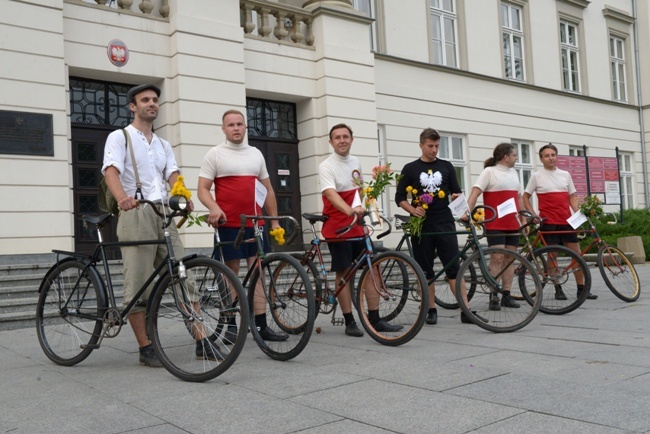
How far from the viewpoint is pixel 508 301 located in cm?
585

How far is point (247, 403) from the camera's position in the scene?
3551mm

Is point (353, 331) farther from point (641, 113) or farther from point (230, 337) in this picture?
point (641, 113)

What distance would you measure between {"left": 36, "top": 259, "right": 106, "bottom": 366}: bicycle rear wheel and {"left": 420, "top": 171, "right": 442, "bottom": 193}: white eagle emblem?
3200 millimetres

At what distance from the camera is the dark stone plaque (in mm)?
9445

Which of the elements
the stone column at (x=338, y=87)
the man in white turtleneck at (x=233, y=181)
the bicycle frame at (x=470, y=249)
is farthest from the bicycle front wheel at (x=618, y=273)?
the stone column at (x=338, y=87)

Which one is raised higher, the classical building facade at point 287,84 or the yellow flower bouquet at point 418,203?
the classical building facade at point 287,84

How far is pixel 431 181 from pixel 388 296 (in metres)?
1.55

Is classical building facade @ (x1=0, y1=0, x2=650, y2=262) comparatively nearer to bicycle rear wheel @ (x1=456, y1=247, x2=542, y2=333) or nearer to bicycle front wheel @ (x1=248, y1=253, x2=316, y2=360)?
bicycle front wheel @ (x1=248, y1=253, x2=316, y2=360)

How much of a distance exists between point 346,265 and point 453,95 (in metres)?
11.9

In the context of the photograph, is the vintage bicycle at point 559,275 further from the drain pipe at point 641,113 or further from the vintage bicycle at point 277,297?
the drain pipe at point 641,113

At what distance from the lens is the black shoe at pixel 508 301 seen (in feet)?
19.1

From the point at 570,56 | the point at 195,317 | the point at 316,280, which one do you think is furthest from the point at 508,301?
the point at 570,56

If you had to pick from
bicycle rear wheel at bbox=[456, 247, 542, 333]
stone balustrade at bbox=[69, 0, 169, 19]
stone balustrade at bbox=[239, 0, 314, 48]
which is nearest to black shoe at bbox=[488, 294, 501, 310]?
bicycle rear wheel at bbox=[456, 247, 542, 333]

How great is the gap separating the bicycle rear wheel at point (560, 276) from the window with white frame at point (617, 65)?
17531mm
